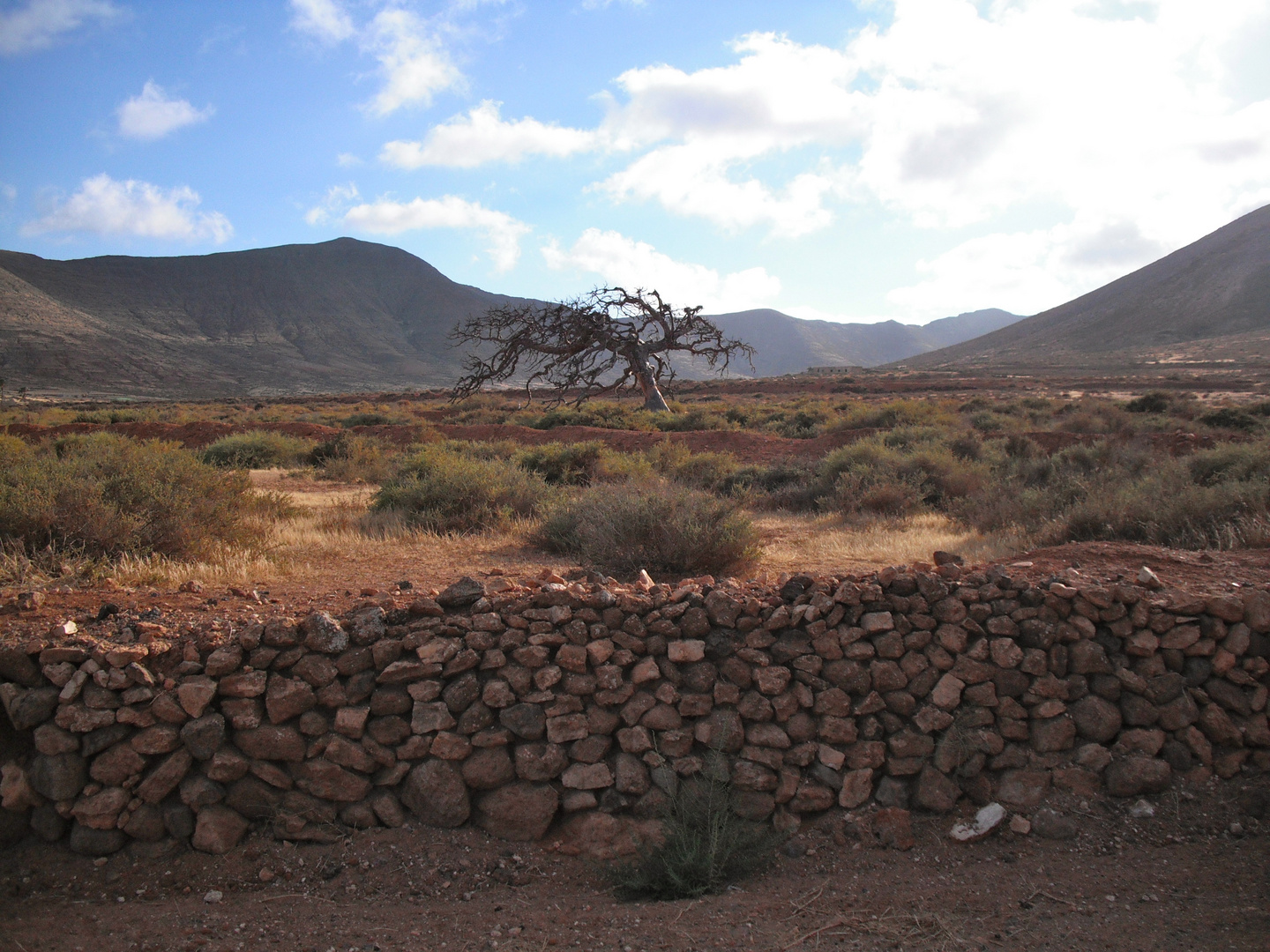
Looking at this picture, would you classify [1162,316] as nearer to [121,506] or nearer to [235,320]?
[121,506]

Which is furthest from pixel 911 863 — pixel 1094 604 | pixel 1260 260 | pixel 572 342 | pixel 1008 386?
pixel 1260 260

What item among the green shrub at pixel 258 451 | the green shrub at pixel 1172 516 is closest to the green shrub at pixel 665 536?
the green shrub at pixel 1172 516

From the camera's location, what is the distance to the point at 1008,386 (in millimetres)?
45250

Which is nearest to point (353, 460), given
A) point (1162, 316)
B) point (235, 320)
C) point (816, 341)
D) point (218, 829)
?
point (218, 829)

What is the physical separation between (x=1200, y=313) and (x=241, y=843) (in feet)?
335

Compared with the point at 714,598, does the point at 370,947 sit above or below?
below

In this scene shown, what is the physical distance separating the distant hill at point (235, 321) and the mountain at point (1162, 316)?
60164 millimetres

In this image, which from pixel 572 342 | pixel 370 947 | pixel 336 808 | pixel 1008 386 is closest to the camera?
pixel 370 947

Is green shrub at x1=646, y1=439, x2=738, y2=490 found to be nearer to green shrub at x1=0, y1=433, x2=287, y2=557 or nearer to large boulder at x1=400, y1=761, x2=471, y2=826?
green shrub at x1=0, y1=433, x2=287, y2=557

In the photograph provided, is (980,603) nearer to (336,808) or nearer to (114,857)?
(336,808)

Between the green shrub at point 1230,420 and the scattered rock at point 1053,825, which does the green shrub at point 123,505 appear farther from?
the green shrub at point 1230,420

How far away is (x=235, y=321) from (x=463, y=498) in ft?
324

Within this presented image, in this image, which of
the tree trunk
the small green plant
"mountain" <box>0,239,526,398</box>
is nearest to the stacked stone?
the small green plant

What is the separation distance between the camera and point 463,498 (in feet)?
28.6
